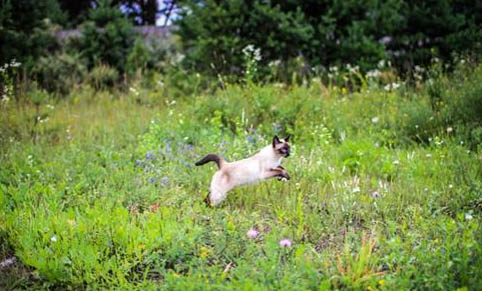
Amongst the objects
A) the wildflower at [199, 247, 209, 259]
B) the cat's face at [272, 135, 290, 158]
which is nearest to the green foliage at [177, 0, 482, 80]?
the cat's face at [272, 135, 290, 158]

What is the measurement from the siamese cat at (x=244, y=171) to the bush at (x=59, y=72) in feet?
20.9

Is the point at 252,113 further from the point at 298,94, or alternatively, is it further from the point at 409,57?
the point at 409,57

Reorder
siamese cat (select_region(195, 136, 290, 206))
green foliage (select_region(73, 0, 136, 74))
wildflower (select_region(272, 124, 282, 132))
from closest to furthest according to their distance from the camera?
siamese cat (select_region(195, 136, 290, 206)) → wildflower (select_region(272, 124, 282, 132)) → green foliage (select_region(73, 0, 136, 74))

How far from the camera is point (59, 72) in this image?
1048cm

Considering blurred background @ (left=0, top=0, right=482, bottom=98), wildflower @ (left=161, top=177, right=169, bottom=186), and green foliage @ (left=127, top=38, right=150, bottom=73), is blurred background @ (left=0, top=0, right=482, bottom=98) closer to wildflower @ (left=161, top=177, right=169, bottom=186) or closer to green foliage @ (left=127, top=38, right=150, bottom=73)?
green foliage @ (left=127, top=38, right=150, bottom=73)

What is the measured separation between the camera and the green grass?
3025 millimetres

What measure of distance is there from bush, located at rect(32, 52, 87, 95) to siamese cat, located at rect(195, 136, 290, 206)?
6373 millimetres

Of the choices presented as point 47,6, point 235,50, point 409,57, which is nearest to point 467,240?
point 235,50

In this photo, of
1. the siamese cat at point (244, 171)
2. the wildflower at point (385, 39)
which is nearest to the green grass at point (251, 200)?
the siamese cat at point (244, 171)

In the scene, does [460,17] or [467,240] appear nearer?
[467,240]

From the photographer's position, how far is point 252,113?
6637 mm

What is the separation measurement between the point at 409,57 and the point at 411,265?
7744mm

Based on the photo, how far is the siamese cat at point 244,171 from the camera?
13.0ft

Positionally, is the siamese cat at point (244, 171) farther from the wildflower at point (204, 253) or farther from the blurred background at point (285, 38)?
the blurred background at point (285, 38)
